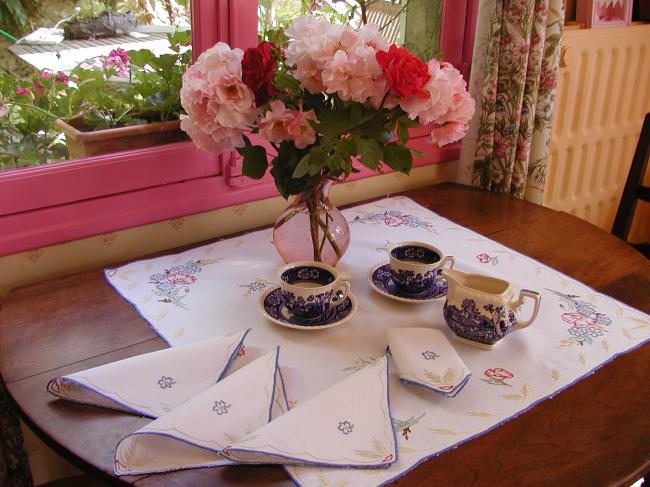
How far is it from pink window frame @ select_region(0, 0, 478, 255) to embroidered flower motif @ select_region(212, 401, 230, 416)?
0.65 meters

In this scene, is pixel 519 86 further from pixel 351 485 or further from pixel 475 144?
pixel 351 485

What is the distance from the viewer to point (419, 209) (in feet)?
5.50

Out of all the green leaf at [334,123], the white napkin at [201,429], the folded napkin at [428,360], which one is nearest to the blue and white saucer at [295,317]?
→ the folded napkin at [428,360]

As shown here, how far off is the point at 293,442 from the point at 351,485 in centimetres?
9

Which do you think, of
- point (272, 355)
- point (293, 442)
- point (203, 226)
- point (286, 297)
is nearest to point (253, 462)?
point (293, 442)

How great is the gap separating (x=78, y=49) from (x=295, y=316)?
0.73 metres

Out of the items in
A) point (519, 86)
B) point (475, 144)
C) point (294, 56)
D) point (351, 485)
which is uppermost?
point (294, 56)

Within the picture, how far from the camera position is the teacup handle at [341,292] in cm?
113

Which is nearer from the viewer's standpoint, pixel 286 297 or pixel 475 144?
pixel 286 297

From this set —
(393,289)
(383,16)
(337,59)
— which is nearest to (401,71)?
(337,59)

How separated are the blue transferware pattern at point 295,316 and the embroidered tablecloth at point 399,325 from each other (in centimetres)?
2

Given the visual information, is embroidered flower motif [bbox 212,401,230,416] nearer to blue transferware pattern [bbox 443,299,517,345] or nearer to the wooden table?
the wooden table

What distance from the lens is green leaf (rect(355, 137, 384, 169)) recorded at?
104 cm

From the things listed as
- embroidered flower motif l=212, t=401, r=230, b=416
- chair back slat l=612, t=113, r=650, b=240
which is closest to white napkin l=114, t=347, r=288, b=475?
embroidered flower motif l=212, t=401, r=230, b=416
